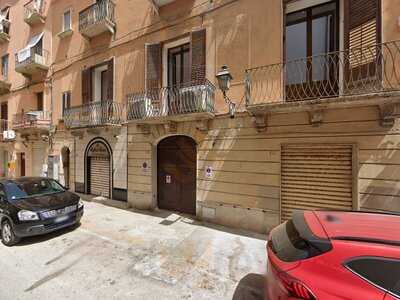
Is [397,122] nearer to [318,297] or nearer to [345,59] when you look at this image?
[345,59]

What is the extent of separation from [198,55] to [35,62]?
9838mm

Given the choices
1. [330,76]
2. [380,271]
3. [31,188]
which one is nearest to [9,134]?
[31,188]

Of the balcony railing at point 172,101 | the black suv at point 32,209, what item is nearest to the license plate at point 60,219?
the black suv at point 32,209

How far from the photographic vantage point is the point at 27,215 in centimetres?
543

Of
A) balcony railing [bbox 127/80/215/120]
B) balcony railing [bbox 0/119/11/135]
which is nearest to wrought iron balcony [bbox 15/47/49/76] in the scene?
balcony railing [bbox 0/119/11/135]

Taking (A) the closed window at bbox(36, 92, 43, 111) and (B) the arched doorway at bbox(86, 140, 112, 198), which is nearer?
(B) the arched doorway at bbox(86, 140, 112, 198)

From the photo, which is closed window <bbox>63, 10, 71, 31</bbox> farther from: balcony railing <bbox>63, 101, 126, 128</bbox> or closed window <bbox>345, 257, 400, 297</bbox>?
closed window <bbox>345, 257, 400, 297</bbox>

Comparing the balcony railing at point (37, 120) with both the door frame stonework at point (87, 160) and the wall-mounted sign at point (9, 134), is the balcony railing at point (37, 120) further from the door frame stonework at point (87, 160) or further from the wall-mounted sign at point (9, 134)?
the door frame stonework at point (87, 160)

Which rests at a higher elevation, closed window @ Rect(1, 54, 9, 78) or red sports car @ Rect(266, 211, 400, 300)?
closed window @ Rect(1, 54, 9, 78)

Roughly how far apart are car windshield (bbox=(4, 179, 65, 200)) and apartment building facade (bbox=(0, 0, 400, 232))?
2775 mm

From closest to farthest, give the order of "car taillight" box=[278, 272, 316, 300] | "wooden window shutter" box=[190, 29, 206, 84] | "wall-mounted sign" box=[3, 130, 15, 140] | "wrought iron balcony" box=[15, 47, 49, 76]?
1. "car taillight" box=[278, 272, 316, 300]
2. "wooden window shutter" box=[190, 29, 206, 84]
3. "wrought iron balcony" box=[15, 47, 49, 76]
4. "wall-mounted sign" box=[3, 130, 15, 140]

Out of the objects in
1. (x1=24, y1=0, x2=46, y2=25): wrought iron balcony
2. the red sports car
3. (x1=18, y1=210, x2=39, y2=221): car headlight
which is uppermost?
(x1=24, y1=0, x2=46, y2=25): wrought iron balcony

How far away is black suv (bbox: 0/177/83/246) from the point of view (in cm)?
541

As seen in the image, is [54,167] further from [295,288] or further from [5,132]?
[295,288]
